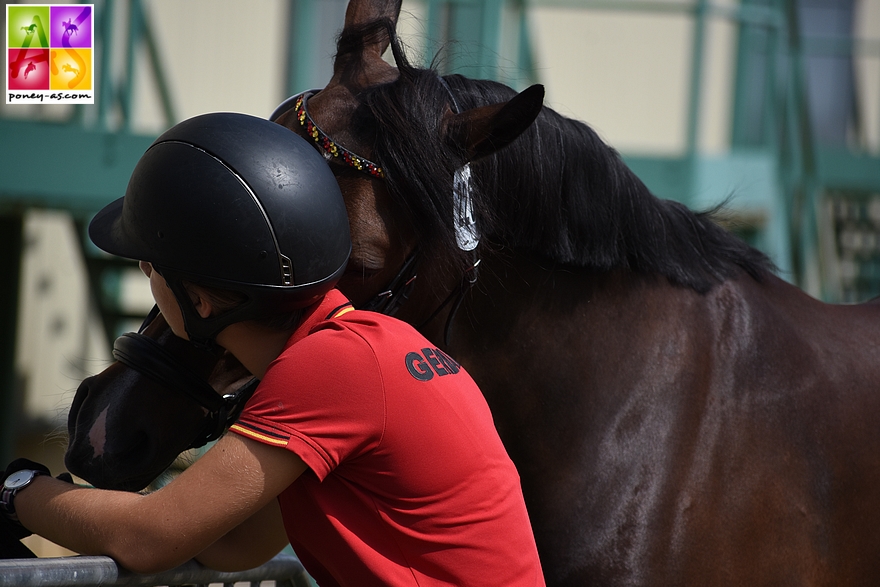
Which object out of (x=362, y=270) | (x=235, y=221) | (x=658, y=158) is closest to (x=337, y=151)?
(x=362, y=270)

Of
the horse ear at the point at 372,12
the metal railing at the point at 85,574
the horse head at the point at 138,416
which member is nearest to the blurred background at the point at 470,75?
the horse ear at the point at 372,12

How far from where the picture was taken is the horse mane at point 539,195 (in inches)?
72.6

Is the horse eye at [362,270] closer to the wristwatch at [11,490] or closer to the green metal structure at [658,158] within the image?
the wristwatch at [11,490]

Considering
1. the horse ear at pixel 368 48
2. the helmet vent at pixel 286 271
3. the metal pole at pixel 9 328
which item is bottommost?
the metal pole at pixel 9 328

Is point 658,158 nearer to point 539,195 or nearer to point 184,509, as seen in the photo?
point 539,195

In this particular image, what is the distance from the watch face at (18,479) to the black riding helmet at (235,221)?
1.12 ft

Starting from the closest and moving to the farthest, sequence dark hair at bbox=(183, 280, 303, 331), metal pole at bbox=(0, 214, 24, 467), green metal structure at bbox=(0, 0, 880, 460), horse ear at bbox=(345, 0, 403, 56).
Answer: dark hair at bbox=(183, 280, 303, 331) < horse ear at bbox=(345, 0, 403, 56) < green metal structure at bbox=(0, 0, 880, 460) < metal pole at bbox=(0, 214, 24, 467)

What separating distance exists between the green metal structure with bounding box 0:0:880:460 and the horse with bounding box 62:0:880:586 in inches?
76.4

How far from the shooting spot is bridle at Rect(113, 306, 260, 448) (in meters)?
1.71

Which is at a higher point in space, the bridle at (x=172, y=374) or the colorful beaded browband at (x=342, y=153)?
the colorful beaded browband at (x=342, y=153)

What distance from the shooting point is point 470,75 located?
606 cm

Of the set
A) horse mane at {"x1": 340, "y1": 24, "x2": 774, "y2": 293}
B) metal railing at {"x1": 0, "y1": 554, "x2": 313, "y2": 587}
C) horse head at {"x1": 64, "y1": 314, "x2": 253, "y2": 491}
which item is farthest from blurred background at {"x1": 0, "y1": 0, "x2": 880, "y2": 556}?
metal railing at {"x1": 0, "y1": 554, "x2": 313, "y2": 587}

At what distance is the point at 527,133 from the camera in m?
2.04

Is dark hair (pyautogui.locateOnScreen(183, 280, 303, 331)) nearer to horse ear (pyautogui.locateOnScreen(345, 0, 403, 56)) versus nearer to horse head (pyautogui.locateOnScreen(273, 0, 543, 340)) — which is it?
horse head (pyautogui.locateOnScreen(273, 0, 543, 340))
